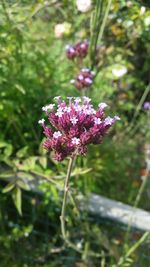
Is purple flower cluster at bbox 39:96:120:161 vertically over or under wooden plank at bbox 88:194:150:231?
over

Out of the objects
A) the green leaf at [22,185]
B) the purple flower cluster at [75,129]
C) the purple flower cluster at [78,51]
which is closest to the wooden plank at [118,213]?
the green leaf at [22,185]

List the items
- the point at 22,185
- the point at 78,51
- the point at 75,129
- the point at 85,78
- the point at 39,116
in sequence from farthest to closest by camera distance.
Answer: the point at 39,116 < the point at 78,51 < the point at 85,78 < the point at 22,185 < the point at 75,129

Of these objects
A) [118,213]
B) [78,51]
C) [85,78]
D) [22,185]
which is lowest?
[118,213]

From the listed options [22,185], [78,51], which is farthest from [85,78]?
[22,185]

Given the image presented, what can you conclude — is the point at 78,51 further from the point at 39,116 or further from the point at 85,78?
the point at 39,116

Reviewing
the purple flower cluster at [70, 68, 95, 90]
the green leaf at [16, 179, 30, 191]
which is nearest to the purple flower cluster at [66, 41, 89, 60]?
the purple flower cluster at [70, 68, 95, 90]

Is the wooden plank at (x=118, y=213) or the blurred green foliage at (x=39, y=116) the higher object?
the blurred green foliage at (x=39, y=116)

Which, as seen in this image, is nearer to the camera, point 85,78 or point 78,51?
point 85,78

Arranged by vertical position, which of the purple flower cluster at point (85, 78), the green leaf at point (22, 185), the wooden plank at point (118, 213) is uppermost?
the purple flower cluster at point (85, 78)

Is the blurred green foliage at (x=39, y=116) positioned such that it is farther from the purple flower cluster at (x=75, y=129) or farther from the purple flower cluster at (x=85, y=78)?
the purple flower cluster at (x=75, y=129)

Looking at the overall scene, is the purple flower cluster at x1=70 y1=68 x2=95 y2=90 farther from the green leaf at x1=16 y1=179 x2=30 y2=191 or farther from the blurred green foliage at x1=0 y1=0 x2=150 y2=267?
the green leaf at x1=16 y1=179 x2=30 y2=191

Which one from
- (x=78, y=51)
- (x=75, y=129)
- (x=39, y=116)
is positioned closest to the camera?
(x=75, y=129)

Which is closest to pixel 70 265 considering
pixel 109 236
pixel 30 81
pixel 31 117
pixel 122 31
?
pixel 109 236
